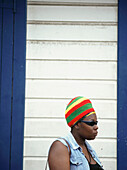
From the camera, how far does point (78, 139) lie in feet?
7.97

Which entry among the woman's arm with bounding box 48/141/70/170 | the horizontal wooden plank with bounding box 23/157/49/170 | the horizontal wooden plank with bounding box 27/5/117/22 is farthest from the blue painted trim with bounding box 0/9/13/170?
the woman's arm with bounding box 48/141/70/170

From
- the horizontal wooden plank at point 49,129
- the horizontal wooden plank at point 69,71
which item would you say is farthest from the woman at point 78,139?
the horizontal wooden plank at point 69,71

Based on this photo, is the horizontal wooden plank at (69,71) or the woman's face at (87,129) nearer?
the woman's face at (87,129)

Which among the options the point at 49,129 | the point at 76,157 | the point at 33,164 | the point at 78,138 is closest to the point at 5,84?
the point at 49,129

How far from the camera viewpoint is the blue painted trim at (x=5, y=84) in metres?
3.96

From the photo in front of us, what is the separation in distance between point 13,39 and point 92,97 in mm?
1408

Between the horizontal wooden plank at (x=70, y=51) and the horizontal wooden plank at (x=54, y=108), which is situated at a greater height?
the horizontal wooden plank at (x=70, y=51)

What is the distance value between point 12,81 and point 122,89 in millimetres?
1574

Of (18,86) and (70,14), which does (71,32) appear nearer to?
(70,14)

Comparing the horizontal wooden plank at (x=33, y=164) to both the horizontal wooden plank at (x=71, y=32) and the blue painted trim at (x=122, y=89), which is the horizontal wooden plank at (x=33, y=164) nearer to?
the blue painted trim at (x=122, y=89)

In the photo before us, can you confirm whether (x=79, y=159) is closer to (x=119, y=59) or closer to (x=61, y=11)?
(x=119, y=59)

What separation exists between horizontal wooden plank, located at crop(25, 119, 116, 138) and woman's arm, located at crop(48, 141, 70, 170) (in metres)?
1.81

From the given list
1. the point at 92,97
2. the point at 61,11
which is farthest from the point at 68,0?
the point at 92,97

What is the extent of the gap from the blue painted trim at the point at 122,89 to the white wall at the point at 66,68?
0.23 feet
